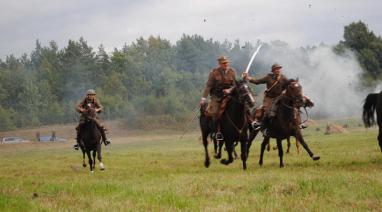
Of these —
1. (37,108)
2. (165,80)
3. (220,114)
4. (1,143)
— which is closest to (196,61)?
(165,80)

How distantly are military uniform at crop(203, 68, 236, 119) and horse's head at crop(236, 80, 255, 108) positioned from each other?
94cm

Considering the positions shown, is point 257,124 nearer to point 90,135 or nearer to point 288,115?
point 288,115

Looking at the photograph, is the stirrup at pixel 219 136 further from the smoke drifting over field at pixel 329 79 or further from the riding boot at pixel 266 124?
the smoke drifting over field at pixel 329 79

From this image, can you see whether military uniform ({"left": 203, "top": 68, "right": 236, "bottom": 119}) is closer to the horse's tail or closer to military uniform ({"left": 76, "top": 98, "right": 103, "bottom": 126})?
the horse's tail

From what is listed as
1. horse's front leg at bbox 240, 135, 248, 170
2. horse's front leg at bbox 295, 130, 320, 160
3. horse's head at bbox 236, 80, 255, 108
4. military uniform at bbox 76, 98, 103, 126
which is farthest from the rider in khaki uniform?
military uniform at bbox 76, 98, 103, 126

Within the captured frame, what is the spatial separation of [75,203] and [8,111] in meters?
74.9

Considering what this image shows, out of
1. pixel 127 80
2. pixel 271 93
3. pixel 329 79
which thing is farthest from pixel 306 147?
pixel 127 80

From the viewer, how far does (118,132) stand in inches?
2948

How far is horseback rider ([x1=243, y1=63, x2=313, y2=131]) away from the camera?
1789 centimetres

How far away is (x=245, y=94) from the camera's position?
50.6ft

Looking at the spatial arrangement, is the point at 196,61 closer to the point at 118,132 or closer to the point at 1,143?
the point at 118,132

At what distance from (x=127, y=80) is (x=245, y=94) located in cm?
7578

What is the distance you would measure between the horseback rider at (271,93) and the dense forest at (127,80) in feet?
184

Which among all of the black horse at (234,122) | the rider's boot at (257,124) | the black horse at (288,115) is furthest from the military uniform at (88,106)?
the black horse at (288,115)
